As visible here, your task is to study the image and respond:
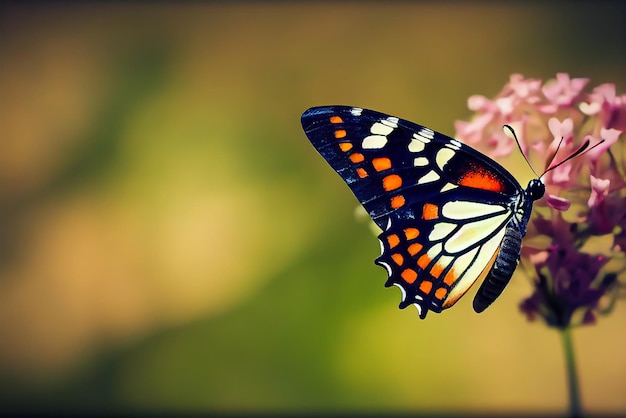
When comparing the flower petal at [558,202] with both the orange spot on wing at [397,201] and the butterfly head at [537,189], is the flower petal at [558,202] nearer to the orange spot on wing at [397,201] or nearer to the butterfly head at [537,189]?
the butterfly head at [537,189]

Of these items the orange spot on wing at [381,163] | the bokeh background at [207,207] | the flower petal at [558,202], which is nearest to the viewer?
the flower petal at [558,202]

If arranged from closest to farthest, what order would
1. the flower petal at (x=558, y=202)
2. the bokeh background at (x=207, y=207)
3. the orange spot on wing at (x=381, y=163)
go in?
1. the flower petal at (x=558, y=202)
2. the orange spot on wing at (x=381, y=163)
3. the bokeh background at (x=207, y=207)

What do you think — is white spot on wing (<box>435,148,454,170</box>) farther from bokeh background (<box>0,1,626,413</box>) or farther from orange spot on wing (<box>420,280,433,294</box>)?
bokeh background (<box>0,1,626,413</box>)

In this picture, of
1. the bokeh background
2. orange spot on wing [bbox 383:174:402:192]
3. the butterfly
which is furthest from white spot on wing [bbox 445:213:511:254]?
the bokeh background

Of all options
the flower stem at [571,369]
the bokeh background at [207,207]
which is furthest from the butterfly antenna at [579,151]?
the bokeh background at [207,207]

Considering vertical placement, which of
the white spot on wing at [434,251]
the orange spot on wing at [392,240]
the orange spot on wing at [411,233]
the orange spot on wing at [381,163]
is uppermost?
the orange spot on wing at [381,163]

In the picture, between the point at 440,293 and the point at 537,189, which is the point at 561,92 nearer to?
the point at 537,189

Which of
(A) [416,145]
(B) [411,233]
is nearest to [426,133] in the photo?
(A) [416,145]

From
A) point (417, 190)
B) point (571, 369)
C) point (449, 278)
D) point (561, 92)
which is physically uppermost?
point (561, 92)

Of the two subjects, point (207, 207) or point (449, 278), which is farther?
point (207, 207)
